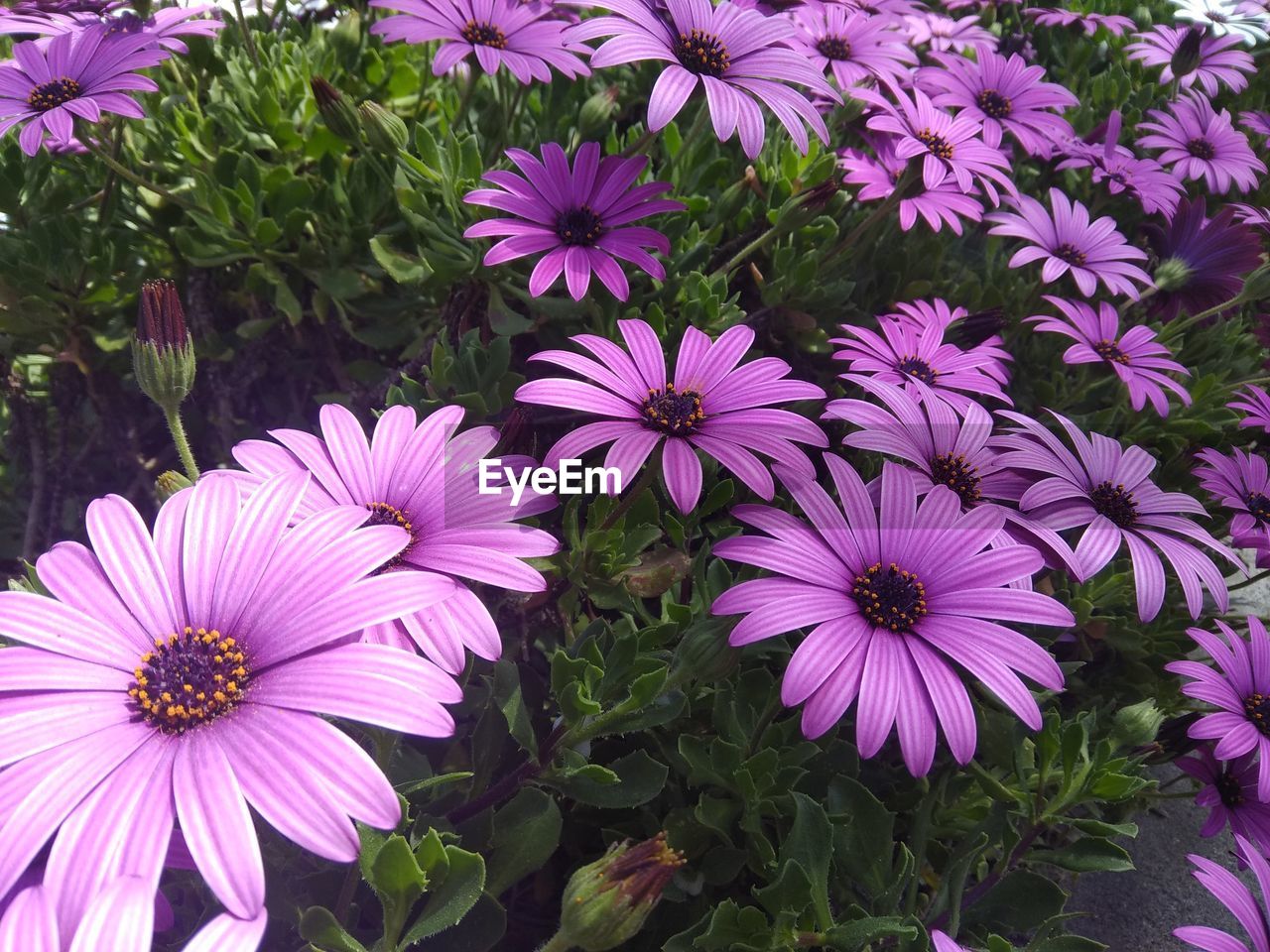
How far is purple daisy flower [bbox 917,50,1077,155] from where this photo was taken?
214 cm

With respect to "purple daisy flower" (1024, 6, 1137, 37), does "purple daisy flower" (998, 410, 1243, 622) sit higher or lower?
lower

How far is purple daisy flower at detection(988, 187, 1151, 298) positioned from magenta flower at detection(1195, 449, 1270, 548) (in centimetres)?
55

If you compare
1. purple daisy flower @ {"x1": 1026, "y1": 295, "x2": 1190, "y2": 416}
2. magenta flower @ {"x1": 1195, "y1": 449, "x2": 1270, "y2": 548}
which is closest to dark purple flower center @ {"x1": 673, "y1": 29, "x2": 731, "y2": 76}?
purple daisy flower @ {"x1": 1026, "y1": 295, "x2": 1190, "y2": 416}

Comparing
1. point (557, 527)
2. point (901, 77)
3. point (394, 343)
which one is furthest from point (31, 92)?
point (901, 77)

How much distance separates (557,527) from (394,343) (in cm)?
63

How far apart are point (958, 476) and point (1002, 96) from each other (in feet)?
5.01

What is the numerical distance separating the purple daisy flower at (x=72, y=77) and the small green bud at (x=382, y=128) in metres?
0.36

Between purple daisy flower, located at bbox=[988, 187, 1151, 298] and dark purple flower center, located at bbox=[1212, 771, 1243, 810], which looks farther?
purple daisy flower, located at bbox=[988, 187, 1151, 298]

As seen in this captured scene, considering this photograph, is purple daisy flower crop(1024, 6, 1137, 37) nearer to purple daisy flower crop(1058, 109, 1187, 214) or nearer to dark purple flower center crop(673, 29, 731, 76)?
purple daisy flower crop(1058, 109, 1187, 214)

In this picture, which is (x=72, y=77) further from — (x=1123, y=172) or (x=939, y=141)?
(x=1123, y=172)

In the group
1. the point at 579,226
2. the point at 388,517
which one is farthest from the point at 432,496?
the point at 579,226

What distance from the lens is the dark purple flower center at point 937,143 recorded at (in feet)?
6.09

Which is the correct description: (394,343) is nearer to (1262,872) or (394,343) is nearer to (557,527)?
(557,527)

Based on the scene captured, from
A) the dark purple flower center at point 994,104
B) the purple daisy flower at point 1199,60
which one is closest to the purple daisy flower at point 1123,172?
the dark purple flower center at point 994,104
